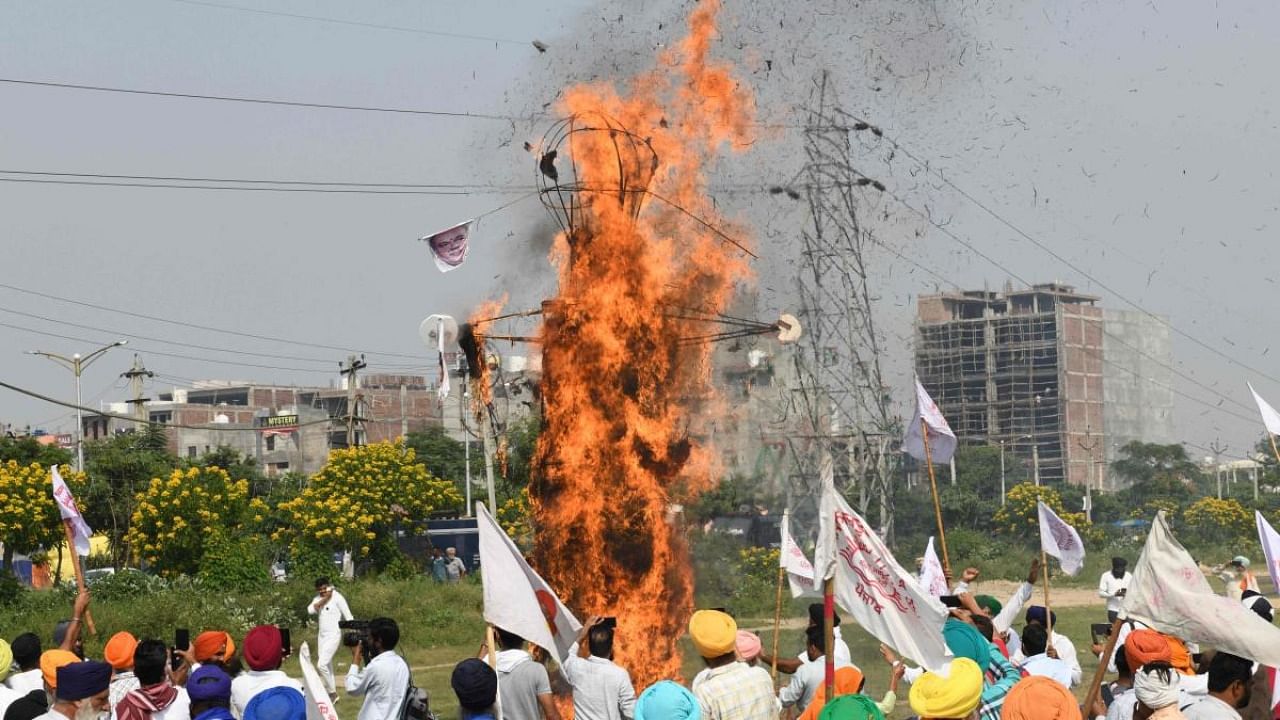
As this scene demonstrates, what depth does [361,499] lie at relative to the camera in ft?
161

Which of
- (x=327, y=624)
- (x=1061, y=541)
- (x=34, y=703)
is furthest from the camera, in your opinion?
(x=327, y=624)

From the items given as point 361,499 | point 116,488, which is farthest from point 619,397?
point 116,488

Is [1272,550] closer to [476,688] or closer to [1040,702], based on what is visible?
[1040,702]

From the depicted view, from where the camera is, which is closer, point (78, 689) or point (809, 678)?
point (78, 689)

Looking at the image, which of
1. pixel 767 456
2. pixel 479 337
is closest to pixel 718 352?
pixel 479 337

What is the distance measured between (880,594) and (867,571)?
0.53ft

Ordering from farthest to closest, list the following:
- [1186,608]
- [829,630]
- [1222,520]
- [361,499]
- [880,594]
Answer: [1222,520]
[361,499]
[880,594]
[829,630]
[1186,608]

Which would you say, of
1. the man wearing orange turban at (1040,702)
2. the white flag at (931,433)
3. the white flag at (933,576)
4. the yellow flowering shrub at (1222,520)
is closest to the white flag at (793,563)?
the white flag at (933,576)

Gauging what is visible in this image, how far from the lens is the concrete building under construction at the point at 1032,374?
135750 millimetres

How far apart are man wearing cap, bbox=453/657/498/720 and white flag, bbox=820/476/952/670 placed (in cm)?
226

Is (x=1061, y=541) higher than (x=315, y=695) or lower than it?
lower

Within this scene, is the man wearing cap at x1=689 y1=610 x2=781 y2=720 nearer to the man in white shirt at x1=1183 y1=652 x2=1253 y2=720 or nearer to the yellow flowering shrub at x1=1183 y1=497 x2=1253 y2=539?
the man in white shirt at x1=1183 y1=652 x2=1253 y2=720

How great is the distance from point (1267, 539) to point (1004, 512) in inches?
2605

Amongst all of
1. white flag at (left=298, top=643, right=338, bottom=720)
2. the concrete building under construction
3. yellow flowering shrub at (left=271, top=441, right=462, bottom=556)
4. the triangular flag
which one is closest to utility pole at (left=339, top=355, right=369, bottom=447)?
yellow flowering shrub at (left=271, top=441, right=462, bottom=556)
